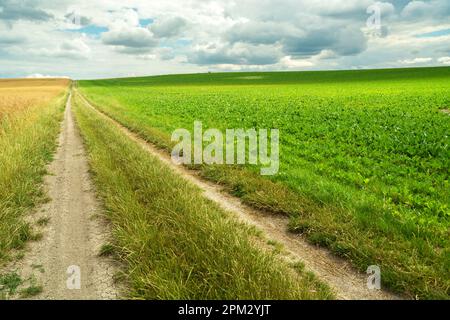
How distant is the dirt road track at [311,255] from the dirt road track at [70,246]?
2456 millimetres

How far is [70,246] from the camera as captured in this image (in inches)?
216

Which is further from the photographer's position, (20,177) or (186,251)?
(20,177)

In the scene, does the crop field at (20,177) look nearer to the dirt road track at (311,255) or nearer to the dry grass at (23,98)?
the dirt road track at (311,255)

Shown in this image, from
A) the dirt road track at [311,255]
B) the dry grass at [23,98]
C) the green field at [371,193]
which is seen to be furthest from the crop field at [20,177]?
the dry grass at [23,98]

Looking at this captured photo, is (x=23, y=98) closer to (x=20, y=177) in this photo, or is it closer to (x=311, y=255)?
(x=20, y=177)

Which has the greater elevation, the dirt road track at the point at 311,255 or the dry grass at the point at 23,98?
the dry grass at the point at 23,98

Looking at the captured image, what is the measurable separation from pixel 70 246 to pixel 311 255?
3690 millimetres

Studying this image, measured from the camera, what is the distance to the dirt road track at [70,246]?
4.38 metres

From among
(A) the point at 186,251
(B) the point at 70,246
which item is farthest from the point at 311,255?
(B) the point at 70,246

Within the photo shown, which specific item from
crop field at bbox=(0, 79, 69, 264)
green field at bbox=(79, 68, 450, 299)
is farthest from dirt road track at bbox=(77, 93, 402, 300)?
crop field at bbox=(0, 79, 69, 264)
